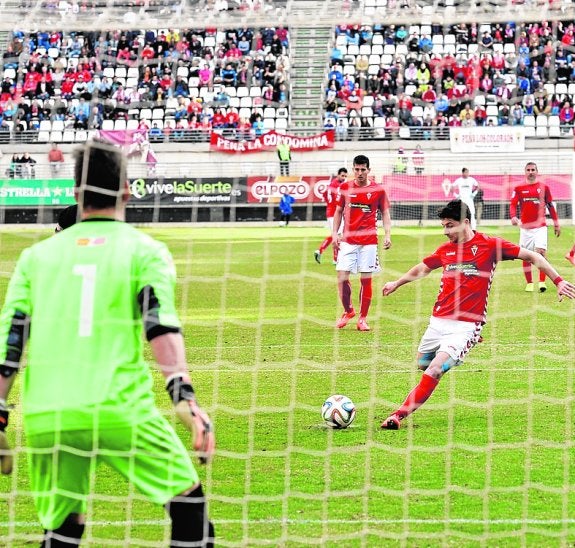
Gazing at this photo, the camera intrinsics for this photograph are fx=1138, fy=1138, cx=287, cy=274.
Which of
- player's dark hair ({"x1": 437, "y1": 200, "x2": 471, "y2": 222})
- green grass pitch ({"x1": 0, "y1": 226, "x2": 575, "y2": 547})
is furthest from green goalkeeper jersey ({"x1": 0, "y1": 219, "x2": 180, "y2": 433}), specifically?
player's dark hair ({"x1": 437, "y1": 200, "x2": 471, "y2": 222})

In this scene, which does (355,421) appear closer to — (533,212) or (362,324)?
(362,324)

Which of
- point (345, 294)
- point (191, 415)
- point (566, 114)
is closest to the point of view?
point (191, 415)

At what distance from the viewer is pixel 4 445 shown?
439cm

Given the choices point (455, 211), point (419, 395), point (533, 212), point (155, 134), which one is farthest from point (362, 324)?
point (155, 134)

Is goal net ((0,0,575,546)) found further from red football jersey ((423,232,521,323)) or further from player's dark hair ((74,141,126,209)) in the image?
player's dark hair ((74,141,126,209))

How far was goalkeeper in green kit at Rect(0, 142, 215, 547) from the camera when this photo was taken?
13.5 feet

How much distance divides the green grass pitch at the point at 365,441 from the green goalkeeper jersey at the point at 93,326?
1855mm

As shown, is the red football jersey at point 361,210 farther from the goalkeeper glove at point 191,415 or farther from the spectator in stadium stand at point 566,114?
the spectator in stadium stand at point 566,114

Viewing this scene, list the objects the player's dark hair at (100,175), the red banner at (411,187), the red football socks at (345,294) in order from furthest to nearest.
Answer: the red banner at (411,187), the red football socks at (345,294), the player's dark hair at (100,175)

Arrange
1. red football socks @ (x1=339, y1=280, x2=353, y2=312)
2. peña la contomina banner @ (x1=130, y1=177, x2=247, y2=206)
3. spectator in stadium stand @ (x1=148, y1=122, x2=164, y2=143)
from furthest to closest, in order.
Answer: spectator in stadium stand @ (x1=148, y1=122, x2=164, y2=143) < peña la contomina banner @ (x1=130, y1=177, x2=247, y2=206) < red football socks @ (x1=339, y1=280, x2=353, y2=312)

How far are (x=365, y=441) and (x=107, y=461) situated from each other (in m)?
3.98

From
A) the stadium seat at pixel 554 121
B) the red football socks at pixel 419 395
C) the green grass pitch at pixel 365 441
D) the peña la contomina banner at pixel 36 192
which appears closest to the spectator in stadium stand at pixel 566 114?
the stadium seat at pixel 554 121

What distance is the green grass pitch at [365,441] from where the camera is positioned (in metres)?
6.02

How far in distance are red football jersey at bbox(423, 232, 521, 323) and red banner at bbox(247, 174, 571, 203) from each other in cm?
2163
